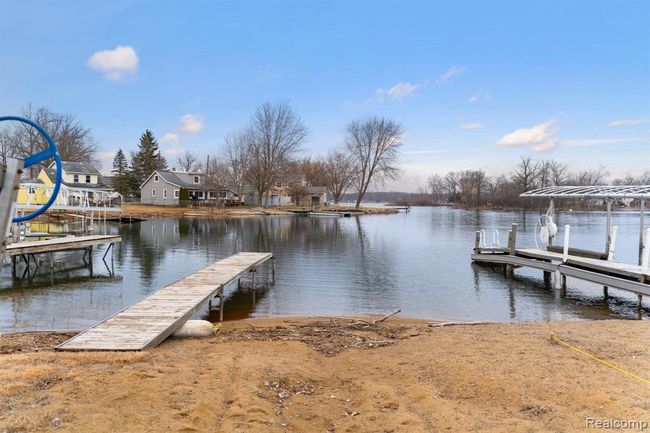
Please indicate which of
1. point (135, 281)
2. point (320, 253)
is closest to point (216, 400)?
point (135, 281)

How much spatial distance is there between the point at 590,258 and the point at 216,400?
15767 millimetres

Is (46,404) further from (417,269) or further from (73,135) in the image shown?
(73,135)

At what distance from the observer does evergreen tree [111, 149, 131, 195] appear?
73250mm

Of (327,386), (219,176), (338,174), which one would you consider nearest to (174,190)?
(219,176)

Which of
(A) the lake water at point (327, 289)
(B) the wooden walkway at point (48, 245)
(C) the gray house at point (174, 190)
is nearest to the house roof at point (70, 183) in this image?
(C) the gray house at point (174, 190)

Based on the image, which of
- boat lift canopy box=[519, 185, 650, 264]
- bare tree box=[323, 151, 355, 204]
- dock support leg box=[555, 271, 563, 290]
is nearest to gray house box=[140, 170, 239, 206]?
bare tree box=[323, 151, 355, 204]

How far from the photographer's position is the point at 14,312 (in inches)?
468

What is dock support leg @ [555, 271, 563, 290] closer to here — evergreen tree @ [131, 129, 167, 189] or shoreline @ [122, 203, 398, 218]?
shoreline @ [122, 203, 398, 218]

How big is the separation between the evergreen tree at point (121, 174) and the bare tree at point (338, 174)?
40862 mm

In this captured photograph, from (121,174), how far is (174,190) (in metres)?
14.5

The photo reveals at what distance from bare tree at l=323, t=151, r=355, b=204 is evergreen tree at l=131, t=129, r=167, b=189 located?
1427 inches

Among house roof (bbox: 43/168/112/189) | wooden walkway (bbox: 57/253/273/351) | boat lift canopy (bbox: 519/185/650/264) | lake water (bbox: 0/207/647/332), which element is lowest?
lake water (bbox: 0/207/647/332)

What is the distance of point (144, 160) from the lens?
7662 cm

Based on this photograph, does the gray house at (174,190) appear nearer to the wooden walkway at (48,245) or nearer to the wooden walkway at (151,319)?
the wooden walkway at (48,245)
